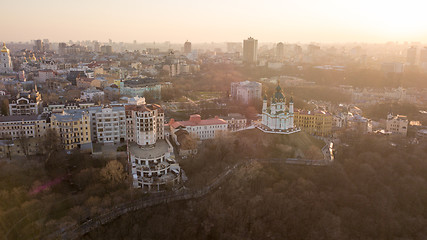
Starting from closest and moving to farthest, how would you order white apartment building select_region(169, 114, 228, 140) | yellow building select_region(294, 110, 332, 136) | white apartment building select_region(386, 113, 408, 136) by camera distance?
white apartment building select_region(169, 114, 228, 140) → yellow building select_region(294, 110, 332, 136) → white apartment building select_region(386, 113, 408, 136)

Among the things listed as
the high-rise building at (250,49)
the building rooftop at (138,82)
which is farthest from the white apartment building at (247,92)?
the high-rise building at (250,49)

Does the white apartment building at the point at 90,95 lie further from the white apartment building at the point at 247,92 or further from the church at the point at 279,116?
the white apartment building at the point at 247,92

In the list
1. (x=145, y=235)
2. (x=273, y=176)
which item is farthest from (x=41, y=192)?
(x=273, y=176)

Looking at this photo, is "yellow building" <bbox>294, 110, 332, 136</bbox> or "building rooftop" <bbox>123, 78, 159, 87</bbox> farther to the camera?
"building rooftop" <bbox>123, 78, 159, 87</bbox>

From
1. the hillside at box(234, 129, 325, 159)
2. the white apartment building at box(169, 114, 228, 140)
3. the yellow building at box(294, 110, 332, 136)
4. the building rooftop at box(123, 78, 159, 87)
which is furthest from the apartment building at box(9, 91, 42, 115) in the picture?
the yellow building at box(294, 110, 332, 136)

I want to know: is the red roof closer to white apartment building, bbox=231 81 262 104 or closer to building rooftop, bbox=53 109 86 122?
building rooftop, bbox=53 109 86 122

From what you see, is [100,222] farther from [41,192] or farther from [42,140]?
[42,140]
